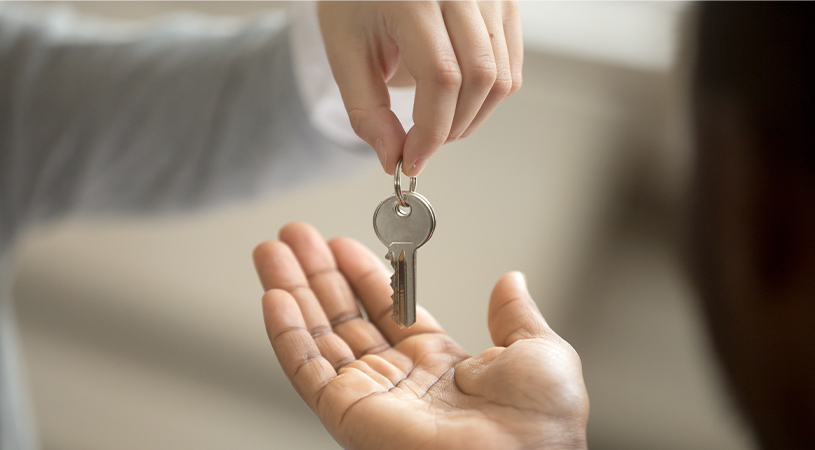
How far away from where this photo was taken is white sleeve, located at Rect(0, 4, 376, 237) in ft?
2.78

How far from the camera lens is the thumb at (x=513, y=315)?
533mm

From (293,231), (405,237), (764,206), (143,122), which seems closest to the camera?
(405,237)

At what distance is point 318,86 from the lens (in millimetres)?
746

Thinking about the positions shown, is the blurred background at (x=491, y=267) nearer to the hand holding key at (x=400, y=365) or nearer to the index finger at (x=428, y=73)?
the hand holding key at (x=400, y=365)

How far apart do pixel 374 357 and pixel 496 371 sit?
130 mm

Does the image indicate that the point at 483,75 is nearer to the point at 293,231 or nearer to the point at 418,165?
the point at 418,165

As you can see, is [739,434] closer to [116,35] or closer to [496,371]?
[496,371]

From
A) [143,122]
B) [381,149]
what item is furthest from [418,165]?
[143,122]

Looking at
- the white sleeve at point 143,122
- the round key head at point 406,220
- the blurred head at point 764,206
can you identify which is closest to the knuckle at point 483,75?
the round key head at point 406,220

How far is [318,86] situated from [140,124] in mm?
318

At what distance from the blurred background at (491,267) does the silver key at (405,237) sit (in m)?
0.70

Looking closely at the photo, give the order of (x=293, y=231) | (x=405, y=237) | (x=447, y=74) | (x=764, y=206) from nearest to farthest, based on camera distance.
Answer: (x=447, y=74)
(x=405, y=237)
(x=293, y=231)
(x=764, y=206)

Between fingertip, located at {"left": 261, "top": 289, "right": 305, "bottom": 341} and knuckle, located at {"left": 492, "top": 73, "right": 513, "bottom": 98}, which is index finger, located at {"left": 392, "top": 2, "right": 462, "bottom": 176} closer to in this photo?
knuckle, located at {"left": 492, "top": 73, "right": 513, "bottom": 98}

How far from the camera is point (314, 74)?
74 cm
